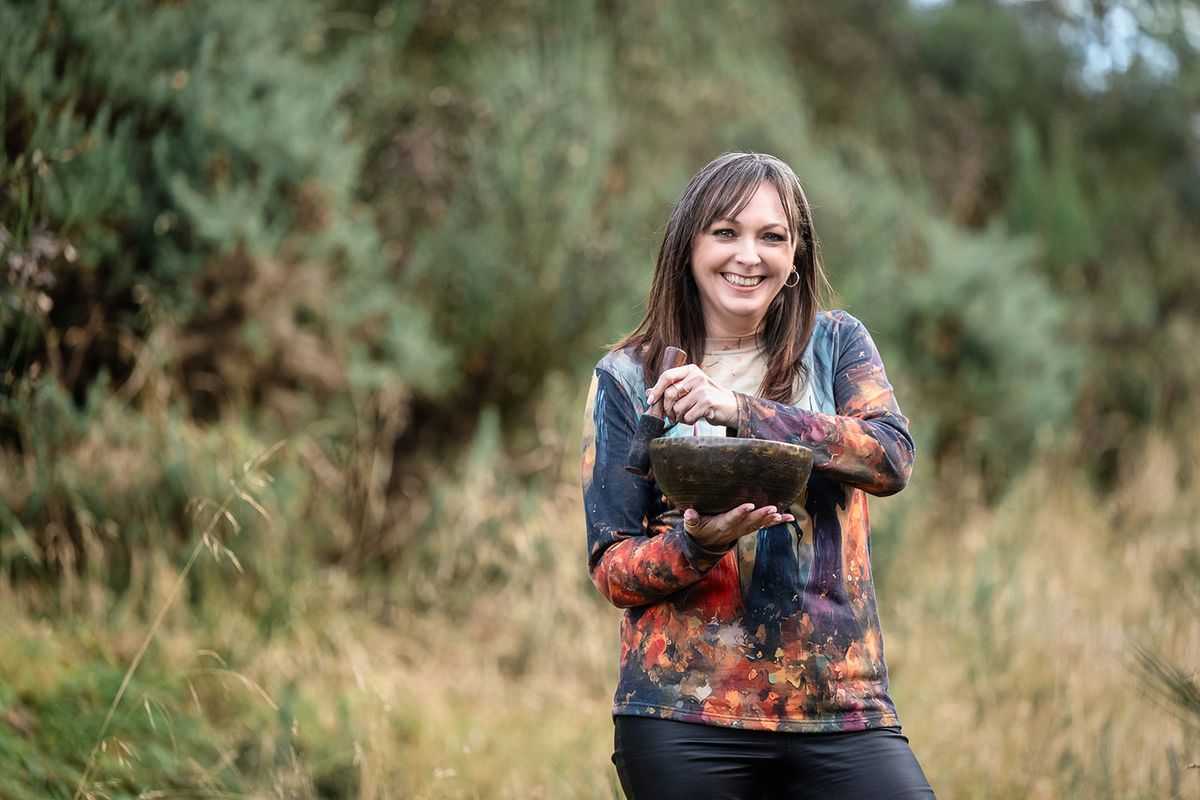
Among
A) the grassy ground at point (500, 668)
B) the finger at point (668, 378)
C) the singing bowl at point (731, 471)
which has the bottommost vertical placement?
the grassy ground at point (500, 668)

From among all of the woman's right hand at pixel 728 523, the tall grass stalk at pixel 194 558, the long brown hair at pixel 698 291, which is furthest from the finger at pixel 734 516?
the tall grass stalk at pixel 194 558

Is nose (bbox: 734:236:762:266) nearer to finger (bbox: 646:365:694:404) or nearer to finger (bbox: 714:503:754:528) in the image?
finger (bbox: 646:365:694:404)

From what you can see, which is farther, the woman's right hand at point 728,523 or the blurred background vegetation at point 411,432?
the blurred background vegetation at point 411,432

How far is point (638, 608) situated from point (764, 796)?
0.37 m

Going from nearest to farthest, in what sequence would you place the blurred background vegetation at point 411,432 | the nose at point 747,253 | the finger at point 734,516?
the finger at point 734,516 → the nose at point 747,253 → the blurred background vegetation at point 411,432

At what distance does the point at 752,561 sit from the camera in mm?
2076

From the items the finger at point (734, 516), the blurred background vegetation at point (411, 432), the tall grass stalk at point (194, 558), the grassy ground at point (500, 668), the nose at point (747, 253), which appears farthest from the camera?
the blurred background vegetation at point (411, 432)

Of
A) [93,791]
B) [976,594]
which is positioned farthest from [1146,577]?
[93,791]

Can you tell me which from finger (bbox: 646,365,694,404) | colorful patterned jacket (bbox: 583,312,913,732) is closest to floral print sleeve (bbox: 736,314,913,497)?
colorful patterned jacket (bbox: 583,312,913,732)

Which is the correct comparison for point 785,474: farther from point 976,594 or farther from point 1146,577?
point 1146,577

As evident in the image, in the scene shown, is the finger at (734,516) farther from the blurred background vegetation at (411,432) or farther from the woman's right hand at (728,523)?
the blurred background vegetation at (411,432)

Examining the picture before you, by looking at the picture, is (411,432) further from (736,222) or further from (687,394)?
(687,394)

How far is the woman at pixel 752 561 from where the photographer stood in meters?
2.00

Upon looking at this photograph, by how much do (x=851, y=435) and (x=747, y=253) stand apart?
38cm
